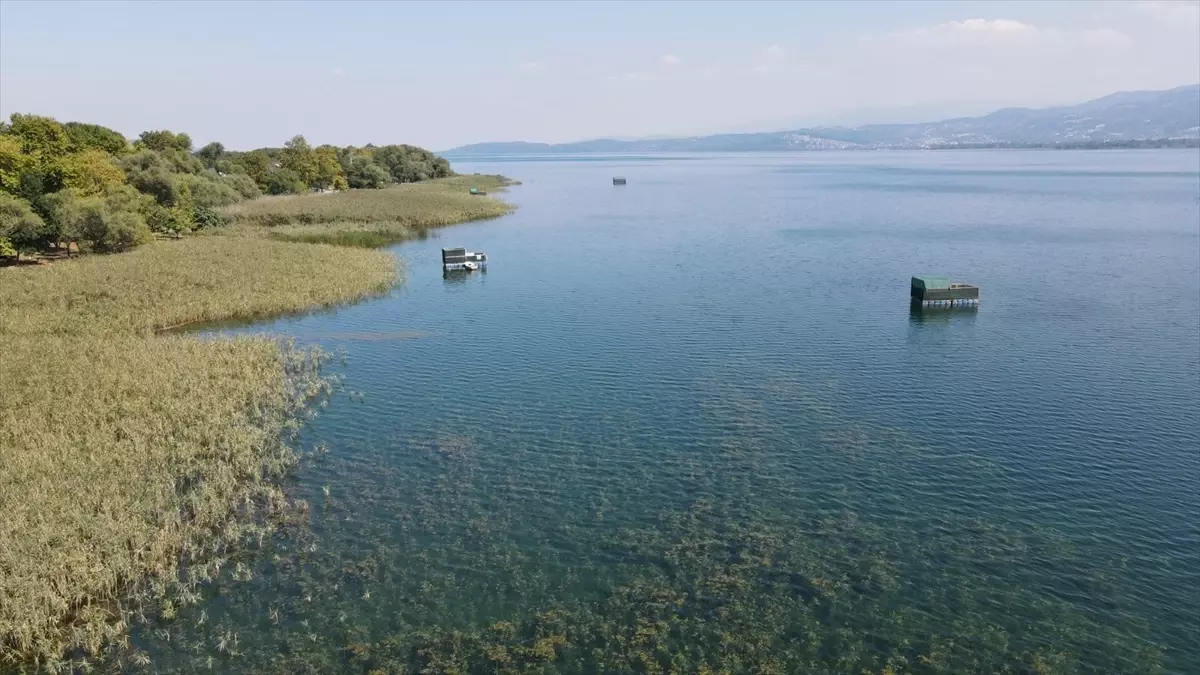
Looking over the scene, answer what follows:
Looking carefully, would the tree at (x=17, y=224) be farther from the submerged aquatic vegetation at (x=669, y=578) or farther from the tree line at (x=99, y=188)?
the submerged aquatic vegetation at (x=669, y=578)

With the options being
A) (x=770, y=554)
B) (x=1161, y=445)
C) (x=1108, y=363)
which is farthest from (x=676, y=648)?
(x=1108, y=363)

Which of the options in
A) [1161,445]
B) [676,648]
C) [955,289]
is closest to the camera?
[676,648]

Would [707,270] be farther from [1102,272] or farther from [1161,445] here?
[1161,445]

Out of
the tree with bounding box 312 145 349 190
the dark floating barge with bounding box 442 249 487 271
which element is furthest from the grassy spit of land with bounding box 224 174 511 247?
the tree with bounding box 312 145 349 190

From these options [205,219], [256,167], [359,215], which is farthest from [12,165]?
[256,167]

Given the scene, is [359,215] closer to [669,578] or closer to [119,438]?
[119,438]

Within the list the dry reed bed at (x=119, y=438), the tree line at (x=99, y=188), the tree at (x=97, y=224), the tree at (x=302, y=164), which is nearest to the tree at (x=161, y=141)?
the tree line at (x=99, y=188)
